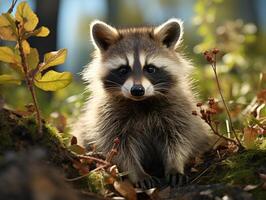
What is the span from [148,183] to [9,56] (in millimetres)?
1333

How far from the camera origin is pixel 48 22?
38.4 feet

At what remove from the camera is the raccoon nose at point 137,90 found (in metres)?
4.52

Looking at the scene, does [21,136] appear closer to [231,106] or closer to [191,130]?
[191,130]

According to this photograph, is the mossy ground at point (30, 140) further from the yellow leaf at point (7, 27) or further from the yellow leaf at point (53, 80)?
the yellow leaf at point (7, 27)

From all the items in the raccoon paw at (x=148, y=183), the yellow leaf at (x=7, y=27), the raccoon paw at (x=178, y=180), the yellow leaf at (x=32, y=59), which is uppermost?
the yellow leaf at (x=7, y=27)

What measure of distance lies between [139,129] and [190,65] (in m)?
1.18

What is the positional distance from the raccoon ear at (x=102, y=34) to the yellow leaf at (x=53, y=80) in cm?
175

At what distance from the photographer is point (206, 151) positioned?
185 inches

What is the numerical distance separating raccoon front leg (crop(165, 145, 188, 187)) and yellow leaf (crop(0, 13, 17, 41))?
1.48 meters

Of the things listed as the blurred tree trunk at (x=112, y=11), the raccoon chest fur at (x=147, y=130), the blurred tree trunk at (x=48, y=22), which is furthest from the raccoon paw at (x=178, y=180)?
the blurred tree trunk at (x=112, y=11)

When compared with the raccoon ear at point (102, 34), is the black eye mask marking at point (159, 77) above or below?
below

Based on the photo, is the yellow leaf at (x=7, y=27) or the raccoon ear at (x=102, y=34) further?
the raccoon ear at (x=102, y=34)

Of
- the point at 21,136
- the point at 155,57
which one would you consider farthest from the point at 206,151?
the point at 21,136

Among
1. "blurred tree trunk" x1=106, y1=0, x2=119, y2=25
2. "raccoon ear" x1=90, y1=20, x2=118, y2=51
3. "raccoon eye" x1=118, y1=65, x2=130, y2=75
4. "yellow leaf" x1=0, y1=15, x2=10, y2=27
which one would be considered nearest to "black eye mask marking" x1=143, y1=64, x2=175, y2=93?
"raccoon eye" x1=118, y1=65, x2=130, y2=75
